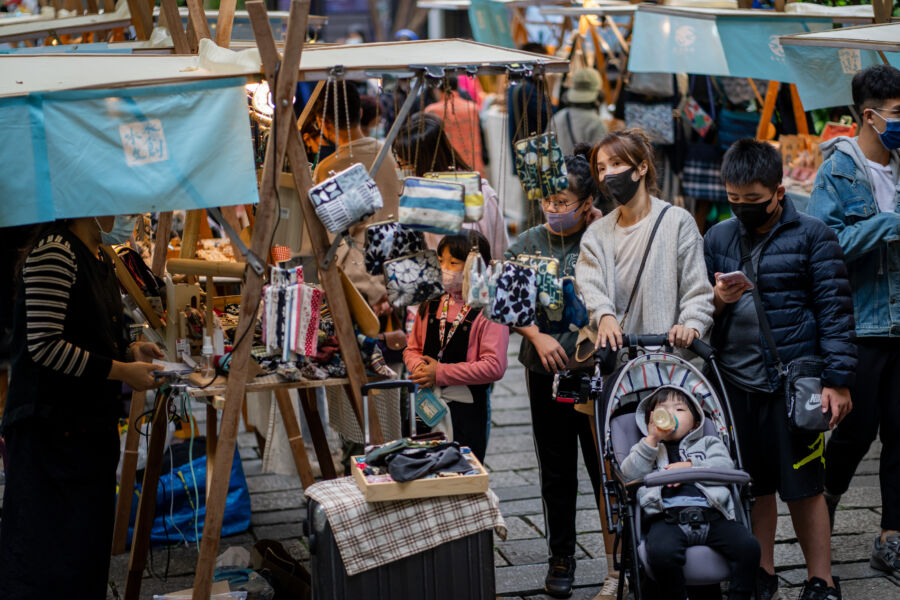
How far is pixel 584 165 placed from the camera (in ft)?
14.9

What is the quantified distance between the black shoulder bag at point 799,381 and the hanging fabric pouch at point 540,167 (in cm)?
97

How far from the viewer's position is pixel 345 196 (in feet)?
12.2

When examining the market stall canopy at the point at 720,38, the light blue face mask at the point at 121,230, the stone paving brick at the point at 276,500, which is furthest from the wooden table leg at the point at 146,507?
the market stall canopy at the point at 720,38

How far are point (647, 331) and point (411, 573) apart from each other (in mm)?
1466

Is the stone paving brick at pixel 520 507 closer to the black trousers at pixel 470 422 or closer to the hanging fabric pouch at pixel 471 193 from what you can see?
the black trousers at pixel 470 422

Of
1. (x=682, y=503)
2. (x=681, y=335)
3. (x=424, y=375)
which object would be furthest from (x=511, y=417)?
(x=682, y=503)

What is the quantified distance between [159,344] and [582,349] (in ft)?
6.38

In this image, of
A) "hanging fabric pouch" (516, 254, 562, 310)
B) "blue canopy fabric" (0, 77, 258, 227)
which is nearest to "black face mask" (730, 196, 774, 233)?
"hanging fabric pouch" (516, 254, 562, 310)

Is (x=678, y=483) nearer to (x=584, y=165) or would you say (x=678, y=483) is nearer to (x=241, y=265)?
(x=584, y=165)

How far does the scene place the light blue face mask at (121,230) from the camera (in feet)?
16.5

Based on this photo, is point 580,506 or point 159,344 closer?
point 159,344

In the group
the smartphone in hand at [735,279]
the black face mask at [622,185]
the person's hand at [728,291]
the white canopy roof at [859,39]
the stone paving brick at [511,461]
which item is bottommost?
the stone paving brick at [511,461]

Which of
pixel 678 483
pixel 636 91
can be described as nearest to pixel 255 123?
pixel 678 483

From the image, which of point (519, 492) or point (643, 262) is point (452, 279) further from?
point (519, 492)
